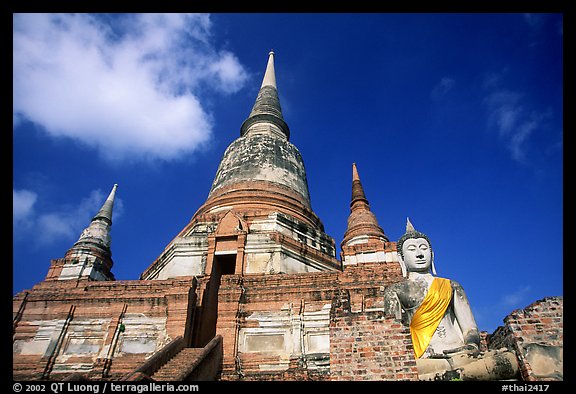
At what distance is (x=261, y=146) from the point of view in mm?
20266

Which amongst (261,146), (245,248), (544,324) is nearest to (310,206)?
(261,146)

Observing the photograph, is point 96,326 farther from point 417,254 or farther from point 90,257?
point 417,254

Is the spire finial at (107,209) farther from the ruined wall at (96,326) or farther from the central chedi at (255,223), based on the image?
the ruined wall at (96,326)

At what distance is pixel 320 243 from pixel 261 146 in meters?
6.17

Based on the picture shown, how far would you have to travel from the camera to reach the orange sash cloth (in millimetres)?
5883

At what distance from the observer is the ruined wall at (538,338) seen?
16.3ft

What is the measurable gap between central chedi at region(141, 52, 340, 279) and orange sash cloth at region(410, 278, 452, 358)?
813 centimetres

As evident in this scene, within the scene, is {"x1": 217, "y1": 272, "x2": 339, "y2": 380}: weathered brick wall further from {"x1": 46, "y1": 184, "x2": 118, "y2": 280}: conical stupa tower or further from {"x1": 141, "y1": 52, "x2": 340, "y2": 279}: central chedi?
{"x1": 46, "y1": 184, "x2": 118, "y2": 280}: conical stupa tower

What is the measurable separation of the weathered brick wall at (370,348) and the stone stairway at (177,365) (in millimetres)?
3834

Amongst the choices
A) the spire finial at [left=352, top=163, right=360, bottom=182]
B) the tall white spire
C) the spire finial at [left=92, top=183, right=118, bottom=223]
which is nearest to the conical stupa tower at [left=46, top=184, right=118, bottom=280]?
the spire finial at [left=92, top=183, right=118, bottom=223]

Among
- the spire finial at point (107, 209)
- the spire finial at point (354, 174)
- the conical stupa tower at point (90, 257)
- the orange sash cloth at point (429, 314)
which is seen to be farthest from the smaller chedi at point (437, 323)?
the spire finial at point (107, 209)

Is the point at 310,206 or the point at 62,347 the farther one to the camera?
the point at 310,206
